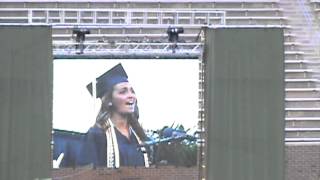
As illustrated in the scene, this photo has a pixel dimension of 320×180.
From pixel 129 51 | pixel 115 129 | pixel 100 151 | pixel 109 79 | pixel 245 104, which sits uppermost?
pixel 129 51

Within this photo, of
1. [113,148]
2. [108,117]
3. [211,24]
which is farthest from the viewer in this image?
[108,117]

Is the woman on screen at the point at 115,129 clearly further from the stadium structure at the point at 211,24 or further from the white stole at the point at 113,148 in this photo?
the stadium structure at the point at 211,24

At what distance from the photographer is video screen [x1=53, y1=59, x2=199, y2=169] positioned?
55.3 feet

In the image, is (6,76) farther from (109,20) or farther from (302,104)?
(302,104)

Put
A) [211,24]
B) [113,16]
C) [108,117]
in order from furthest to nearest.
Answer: [113,16], [108,117], [211,24]

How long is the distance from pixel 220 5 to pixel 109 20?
10.4ft

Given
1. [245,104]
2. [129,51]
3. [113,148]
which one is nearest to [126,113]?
[113,148]

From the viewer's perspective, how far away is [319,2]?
64.1ft

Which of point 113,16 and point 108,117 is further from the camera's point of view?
point 113,16

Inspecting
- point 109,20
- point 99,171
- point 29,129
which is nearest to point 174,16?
point 109,20

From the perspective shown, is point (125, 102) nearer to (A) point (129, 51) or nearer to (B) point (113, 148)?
(B) point (113, 148)

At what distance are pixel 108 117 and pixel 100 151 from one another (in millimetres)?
819

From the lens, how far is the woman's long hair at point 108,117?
17047mm

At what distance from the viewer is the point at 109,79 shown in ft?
56.4
